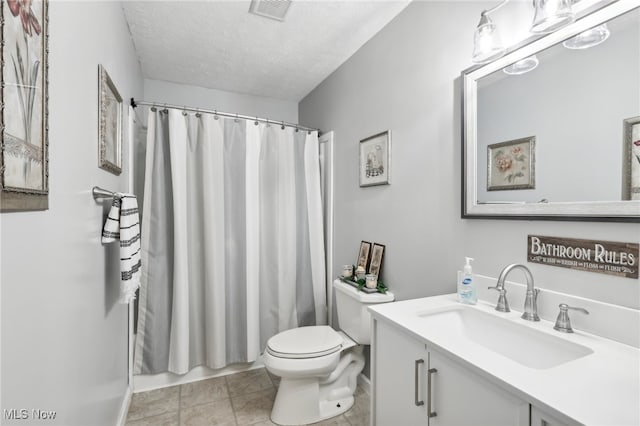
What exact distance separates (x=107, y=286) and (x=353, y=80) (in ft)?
6.47

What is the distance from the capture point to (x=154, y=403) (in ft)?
6.31

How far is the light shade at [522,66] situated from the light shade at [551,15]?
11 cm

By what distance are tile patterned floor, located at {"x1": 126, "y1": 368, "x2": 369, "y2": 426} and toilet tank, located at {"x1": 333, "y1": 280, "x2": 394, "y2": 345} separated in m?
0.46

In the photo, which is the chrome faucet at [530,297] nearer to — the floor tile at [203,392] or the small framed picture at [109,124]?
the small framed picture at [109,124]

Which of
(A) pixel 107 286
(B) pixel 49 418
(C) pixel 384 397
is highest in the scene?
(A) pixel 107 286

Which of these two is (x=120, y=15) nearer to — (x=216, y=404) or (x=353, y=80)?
(x=353, y=80)

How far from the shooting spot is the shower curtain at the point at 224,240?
203 centimetres

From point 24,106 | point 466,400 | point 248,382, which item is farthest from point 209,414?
point 24,106

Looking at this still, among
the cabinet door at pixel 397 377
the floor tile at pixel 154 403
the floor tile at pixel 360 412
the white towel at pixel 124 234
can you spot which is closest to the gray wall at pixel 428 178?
the cabinet door at pixel 397 377

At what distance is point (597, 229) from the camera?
94 cm

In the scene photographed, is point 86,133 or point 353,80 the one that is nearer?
point 86,133

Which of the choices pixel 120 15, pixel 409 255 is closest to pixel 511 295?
pixel 409 255

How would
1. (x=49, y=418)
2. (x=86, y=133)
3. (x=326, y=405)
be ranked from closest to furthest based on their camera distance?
1. (x=49, y=418)
2. (x=86, y=133)
3. (x=326, y=405)

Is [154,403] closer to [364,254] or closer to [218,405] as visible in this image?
[218,405]
